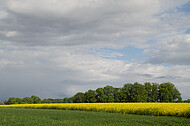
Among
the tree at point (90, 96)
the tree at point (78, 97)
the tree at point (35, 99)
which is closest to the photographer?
the tree at point (90, 96)

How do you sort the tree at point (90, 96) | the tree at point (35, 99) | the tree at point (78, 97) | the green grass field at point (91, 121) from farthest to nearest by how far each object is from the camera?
the tree at point (35, 99) → the tree at point (78, 97) → the tree at point (90, 96) → the green grass field at point (91, 121)

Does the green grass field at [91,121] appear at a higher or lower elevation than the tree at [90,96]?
lower

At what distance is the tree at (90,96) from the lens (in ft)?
269

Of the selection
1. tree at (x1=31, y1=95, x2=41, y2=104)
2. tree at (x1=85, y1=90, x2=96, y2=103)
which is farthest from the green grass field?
tree at (x1=31, y1=95, x2=41, y2=104)

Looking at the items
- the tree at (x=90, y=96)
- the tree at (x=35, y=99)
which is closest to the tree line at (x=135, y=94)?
the tree at (x=90, y=96)

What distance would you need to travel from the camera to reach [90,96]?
273ft

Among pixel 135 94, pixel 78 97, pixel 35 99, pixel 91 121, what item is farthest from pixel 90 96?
pixel 91 121

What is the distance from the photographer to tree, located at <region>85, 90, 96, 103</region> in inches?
3233

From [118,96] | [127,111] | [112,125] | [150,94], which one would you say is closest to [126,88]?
[118,96]

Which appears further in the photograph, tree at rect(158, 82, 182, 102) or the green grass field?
tree at rect(158, 82, 182, 102)

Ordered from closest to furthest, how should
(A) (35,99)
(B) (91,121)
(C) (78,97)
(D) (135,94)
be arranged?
(B) (91,121) < (D) (135,94) < (C) (78,97) < (A) (35,99)

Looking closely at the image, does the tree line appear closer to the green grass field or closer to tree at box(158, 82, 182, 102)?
tree at box(158, 82, 182, 102)

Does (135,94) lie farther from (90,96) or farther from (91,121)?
(91,121)

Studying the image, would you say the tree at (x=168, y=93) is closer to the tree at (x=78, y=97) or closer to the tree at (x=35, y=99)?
the tree at (x=78, y=97)
